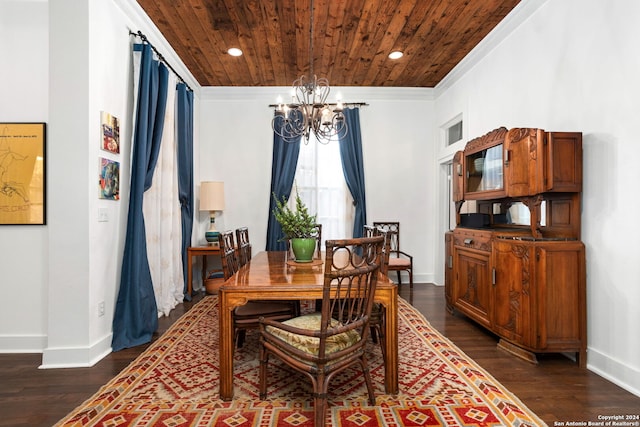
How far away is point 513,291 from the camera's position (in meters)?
2.82

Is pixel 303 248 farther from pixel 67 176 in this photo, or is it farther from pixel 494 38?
pixel 494 38

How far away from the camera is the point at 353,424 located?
1.91 meters

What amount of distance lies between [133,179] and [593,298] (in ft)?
12.7

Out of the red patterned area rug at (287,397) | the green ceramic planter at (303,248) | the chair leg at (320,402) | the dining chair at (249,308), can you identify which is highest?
the green ceramic planter at (303,248)

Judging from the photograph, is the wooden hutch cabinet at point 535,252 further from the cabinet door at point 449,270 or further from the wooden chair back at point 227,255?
the wooden chair back at point 227,255

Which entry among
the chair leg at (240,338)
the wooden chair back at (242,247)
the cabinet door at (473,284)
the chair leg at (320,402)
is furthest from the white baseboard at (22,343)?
the cabinet door at (473,284)

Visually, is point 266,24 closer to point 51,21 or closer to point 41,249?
point 51,21

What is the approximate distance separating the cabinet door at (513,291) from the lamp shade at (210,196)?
358cm

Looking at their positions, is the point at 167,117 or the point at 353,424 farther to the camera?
the point at 167,117

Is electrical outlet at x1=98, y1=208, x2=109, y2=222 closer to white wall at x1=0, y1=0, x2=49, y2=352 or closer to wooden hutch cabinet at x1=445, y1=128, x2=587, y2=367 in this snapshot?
white wall at x1=0, y1=0, x2=49, y2=352

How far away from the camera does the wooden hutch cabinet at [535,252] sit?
2.62 m

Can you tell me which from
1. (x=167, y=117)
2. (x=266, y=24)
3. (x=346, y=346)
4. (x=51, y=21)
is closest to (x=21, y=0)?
(x=51, y=21)

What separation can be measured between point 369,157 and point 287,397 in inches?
159

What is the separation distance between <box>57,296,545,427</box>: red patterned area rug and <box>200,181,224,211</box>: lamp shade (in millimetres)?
2375
